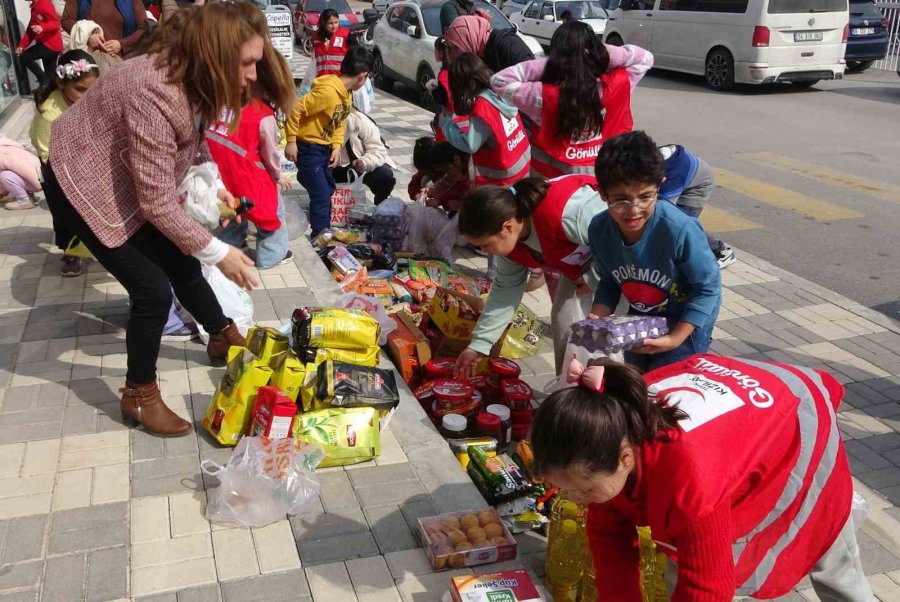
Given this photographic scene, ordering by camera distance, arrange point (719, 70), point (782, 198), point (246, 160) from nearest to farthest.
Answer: point (246, 160) → point (782, 198) → point (719, 70)

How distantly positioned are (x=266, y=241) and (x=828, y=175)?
20.9ft

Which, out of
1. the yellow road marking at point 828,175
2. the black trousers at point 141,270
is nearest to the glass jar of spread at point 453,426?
the black trousers at point 141,270

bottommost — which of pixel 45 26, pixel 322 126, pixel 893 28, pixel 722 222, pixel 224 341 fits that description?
pixel 722 222

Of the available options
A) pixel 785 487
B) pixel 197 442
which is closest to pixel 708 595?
pixel 785 487

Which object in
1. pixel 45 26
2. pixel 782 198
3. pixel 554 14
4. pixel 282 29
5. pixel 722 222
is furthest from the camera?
pixel 554 14

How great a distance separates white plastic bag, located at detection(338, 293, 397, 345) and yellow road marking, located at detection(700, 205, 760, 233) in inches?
145

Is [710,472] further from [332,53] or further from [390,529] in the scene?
[332,53]

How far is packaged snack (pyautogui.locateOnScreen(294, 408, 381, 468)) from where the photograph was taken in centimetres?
352

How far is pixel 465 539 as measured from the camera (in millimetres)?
3070

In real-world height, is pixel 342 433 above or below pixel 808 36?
below

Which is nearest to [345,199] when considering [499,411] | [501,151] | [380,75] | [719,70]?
[501,151]

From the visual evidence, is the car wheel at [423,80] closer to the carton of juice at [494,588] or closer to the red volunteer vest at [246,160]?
the red volunteer vest at [246,160]

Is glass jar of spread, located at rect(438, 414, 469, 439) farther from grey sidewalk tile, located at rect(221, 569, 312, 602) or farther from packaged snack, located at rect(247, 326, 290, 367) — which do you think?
grey sidewalk tile, located at rect(221, 569, 312, 602)

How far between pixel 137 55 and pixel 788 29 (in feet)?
42.2
